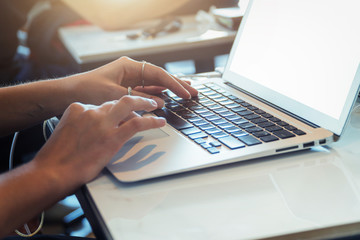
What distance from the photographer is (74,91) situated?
878 mm

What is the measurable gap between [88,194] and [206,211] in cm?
17

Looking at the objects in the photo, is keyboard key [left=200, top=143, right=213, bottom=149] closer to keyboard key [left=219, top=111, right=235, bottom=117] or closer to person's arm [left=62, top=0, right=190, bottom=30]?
keyboard key [left=219, top=111, right=235, bottom=117]

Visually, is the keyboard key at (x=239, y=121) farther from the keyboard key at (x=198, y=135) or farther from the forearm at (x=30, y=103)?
the forearm at (x=30, y=103)

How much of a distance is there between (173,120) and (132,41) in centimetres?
82

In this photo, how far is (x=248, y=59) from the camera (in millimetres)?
962

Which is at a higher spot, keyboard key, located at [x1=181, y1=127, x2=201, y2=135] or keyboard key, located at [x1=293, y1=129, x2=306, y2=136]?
keyboard key, located at [x1=293, y1=129, x2=306, y2=136]

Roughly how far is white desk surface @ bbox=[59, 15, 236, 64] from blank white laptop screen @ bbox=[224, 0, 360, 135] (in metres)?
0.47

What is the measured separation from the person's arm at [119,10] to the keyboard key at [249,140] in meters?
1.18

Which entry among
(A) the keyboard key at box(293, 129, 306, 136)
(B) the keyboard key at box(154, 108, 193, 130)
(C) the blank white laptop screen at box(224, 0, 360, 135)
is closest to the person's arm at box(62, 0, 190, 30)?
(C) the blank white laptop screen at box(224, 0, 360, 135)

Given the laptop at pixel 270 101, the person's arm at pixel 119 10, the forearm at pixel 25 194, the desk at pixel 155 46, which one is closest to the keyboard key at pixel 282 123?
the laptop at pixel 270 101

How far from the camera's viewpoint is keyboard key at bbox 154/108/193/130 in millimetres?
744

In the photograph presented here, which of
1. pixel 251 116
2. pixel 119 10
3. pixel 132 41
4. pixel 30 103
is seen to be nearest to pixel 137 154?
pixel 251 116

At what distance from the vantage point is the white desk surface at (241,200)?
0.48 metres

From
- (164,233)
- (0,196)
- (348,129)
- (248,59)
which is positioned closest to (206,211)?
(164,233)
